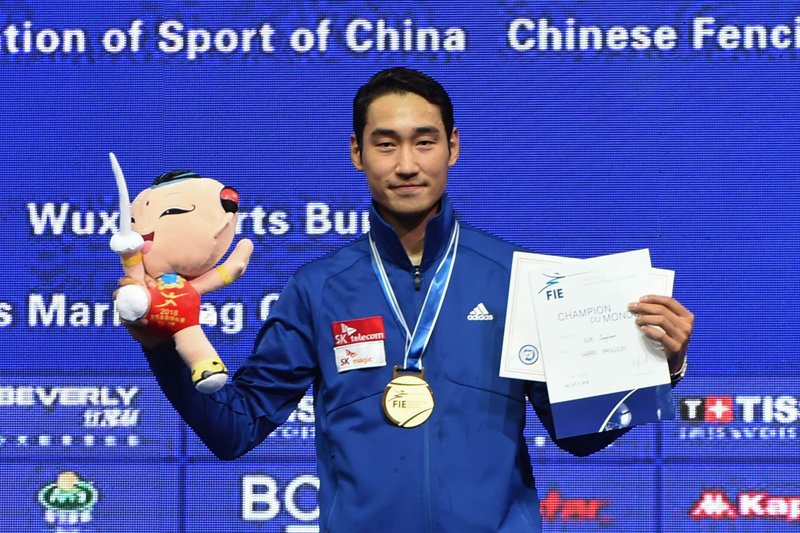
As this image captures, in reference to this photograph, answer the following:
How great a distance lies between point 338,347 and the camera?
4.89ft

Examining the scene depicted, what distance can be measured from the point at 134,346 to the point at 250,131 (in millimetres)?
622

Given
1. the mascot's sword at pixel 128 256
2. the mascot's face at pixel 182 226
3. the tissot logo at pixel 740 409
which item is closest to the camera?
the mascot's sword at pixel 128 256

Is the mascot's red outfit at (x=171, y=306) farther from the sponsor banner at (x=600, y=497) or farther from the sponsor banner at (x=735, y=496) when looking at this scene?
the sponsor banner at (x=735, y=496)

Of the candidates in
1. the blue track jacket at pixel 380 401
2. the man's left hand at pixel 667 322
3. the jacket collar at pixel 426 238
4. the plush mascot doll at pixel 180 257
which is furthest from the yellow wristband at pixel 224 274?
the man's left hand at pixel 667 322

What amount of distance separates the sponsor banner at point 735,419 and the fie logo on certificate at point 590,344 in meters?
1.30

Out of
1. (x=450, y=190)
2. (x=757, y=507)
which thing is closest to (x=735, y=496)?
(x=757, y=507)

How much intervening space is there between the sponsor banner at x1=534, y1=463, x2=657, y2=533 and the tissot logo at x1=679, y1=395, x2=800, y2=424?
0.59 ft

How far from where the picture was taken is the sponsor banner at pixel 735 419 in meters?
2.68

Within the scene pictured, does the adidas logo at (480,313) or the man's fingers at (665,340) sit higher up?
the adidas logo at (480,313)

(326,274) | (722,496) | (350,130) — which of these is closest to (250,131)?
(350,130)

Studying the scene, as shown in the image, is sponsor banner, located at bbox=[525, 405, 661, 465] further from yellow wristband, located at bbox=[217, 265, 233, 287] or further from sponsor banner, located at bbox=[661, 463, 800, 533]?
yellow wristband, located at bbox=[217, 265, 233, 287]

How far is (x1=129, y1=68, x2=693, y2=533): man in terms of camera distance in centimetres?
142

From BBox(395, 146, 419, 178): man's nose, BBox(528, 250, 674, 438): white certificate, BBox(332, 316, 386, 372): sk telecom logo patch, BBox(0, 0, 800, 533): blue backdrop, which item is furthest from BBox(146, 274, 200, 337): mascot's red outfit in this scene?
BBox(0, 0, 800, 533): blue backdrop

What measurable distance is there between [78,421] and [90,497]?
0.20m
